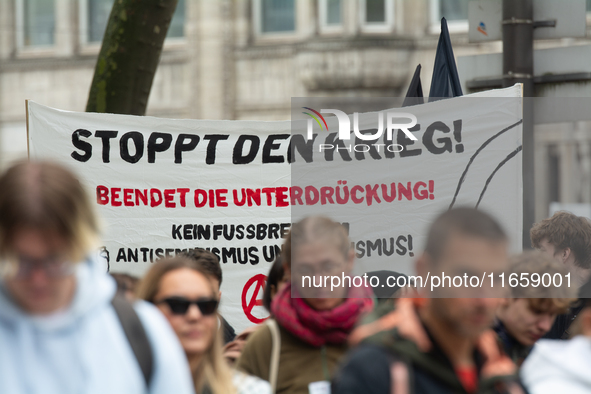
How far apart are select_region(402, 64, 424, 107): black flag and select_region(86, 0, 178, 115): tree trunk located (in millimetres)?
1715

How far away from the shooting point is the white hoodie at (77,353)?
4.80 ft

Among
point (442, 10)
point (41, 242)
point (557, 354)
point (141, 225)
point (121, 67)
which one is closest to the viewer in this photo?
point (41, 242)

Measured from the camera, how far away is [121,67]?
5.40m

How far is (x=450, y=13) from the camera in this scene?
14375 millimetres

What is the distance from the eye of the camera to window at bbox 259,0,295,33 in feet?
49.2

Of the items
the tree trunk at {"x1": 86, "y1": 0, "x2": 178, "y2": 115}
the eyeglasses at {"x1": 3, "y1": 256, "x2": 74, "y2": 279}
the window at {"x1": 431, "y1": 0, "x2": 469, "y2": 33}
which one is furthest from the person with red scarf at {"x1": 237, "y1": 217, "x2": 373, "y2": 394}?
the window at {"x1": 431, "y1": 0, "x2": 469, "y2": 33}

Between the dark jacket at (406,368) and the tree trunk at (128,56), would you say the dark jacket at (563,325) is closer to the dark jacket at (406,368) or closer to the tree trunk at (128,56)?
the dark jacket at (406,368)

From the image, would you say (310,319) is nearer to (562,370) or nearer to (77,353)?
(562,370)

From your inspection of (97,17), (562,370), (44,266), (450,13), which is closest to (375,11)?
(450,13)

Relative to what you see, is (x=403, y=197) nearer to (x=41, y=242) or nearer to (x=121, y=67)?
(x=121, y=67)

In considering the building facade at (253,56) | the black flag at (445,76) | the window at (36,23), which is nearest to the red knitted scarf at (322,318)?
the black flag at (445,76)

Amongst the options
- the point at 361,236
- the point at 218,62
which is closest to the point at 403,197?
the point at 361,236

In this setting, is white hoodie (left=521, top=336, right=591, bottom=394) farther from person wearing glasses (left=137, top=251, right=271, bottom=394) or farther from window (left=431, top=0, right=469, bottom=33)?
window (left=431, top=0, right=469, bottom=33)

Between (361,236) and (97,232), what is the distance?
3280mm
